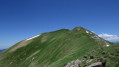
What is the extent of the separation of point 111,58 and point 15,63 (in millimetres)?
64062

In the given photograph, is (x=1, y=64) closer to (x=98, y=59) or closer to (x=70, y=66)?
(x=70, y=66)

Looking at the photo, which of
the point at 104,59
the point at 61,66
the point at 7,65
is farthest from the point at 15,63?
the point at 104,59

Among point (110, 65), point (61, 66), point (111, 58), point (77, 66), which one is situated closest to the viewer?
point (110, 65)

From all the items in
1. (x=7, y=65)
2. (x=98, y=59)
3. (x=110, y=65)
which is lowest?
(x=110, y=65)

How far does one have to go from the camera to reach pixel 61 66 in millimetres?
25438

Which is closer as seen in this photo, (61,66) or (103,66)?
(103,66)

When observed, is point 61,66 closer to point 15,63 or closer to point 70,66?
point 70,66

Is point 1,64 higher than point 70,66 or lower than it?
higher

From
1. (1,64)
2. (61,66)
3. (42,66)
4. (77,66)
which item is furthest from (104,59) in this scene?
(1,64)

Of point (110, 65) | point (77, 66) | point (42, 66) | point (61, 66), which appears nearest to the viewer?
point (110, 65)

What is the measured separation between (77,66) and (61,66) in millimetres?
6252

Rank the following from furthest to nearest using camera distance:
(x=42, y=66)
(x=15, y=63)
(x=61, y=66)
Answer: (x=15, y=63)
(x=42, y=66)
(x=61, y=66)

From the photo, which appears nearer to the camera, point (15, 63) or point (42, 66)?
point (42, 66)

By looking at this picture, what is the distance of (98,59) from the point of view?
18.4m
